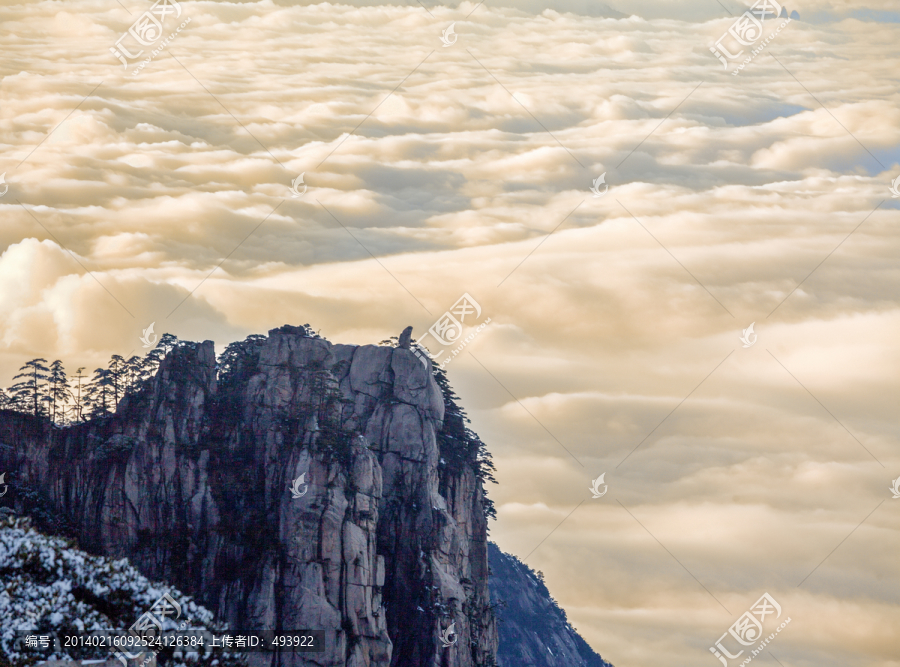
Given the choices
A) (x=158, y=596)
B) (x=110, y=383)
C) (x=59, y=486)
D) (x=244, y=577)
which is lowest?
(x=158, y=596)

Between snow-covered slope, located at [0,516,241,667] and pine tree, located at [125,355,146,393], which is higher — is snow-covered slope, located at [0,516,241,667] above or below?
below

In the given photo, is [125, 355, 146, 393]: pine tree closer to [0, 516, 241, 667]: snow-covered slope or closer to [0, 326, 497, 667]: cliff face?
[0, 326, 497, 667]: cliff face

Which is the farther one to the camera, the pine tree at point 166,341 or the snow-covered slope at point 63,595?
the pine tree at point 166,341

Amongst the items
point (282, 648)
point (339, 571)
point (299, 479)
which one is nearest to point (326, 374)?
point (299, 479)

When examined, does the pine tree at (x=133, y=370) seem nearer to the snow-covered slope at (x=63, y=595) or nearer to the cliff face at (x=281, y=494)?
the cliff face at (x=281, y=494)

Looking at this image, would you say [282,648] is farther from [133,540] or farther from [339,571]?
[133,540]
